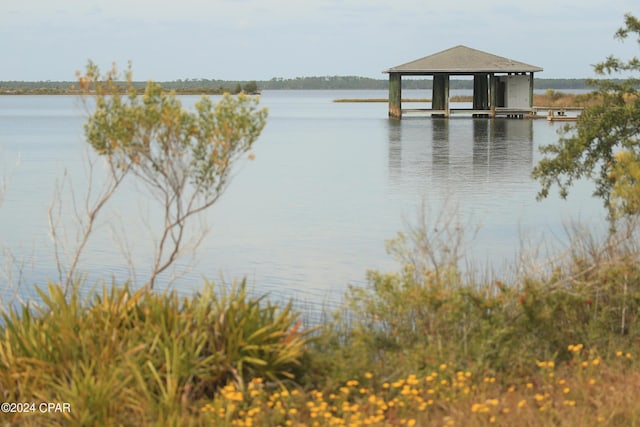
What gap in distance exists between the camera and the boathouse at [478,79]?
5700cm

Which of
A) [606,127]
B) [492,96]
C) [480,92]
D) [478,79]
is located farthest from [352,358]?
[480,92]

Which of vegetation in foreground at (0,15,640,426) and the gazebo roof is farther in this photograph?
the gazebo roof

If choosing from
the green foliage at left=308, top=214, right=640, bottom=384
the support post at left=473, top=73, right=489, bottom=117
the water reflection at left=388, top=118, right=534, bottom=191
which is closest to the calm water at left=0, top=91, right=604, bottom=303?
the water reflection at left=388, top=118, right=534, bottom=191

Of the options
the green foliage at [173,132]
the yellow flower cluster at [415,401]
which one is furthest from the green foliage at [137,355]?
the green foliage at [173,132]

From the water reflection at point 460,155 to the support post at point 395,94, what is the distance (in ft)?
19.0

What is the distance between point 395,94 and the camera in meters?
63.8

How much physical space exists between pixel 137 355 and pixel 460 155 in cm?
2882

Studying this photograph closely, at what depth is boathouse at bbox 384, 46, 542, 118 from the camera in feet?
187

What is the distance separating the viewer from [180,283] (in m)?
14.1

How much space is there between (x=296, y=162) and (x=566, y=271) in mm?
25855

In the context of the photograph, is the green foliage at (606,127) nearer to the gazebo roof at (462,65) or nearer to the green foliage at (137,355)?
the green foliage at (137,355)

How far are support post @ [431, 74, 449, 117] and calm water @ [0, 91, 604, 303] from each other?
55.0 feet

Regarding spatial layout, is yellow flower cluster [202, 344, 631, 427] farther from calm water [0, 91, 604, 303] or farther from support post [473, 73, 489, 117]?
support post [473, 73, 489, 117]

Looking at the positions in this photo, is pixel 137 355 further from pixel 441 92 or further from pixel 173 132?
pixel 441 92
